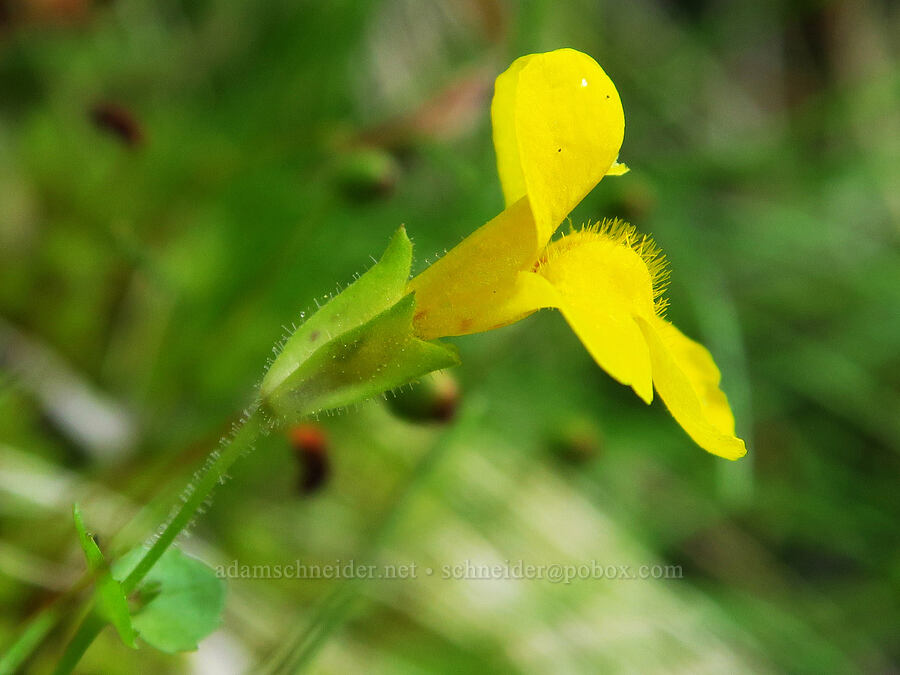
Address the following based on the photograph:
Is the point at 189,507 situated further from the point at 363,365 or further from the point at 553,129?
the point at 553,129

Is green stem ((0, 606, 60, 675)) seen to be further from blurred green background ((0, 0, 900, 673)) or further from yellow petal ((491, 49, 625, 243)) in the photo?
yellow petal ((491, 49, 625, 243))

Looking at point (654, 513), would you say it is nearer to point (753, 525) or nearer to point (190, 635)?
point (753, 525)

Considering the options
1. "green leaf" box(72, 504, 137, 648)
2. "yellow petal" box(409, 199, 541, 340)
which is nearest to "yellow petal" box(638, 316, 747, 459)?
"yellow petal" box(409, 199, 541, 340)

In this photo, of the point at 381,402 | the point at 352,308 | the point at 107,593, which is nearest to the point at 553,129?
the point at 352,308

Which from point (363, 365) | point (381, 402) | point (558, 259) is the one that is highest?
point (381, 402)

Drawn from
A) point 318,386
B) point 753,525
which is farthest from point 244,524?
point 753,525

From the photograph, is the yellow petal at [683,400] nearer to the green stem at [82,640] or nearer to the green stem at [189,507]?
the green stem at [189,507]
